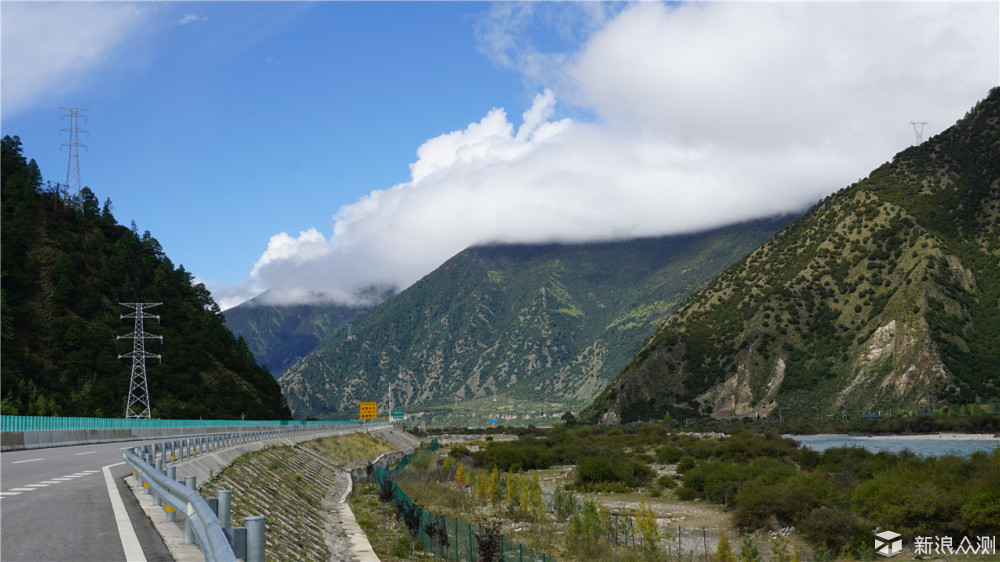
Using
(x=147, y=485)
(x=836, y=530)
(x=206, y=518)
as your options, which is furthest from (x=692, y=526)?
(x=206, y=518)

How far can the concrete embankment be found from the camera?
1950cm

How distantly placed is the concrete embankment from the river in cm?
4782

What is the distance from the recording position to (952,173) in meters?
140

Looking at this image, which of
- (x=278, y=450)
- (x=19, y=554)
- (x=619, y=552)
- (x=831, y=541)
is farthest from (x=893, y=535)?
(x=278, y=450)

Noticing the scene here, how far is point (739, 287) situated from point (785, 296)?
16079mm

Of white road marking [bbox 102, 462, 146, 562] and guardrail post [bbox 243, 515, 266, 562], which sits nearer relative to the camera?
guardrail post [bbox 243, 515, 266, 562]

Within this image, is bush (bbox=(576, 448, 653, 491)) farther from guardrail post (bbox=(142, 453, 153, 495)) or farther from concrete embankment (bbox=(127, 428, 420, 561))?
guardrail post (bbox=(142, 453, 153, 495))

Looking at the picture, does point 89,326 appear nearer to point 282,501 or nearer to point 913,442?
point 282,501

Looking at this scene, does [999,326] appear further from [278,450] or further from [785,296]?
[278,450]

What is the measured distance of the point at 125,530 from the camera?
13.4 metres

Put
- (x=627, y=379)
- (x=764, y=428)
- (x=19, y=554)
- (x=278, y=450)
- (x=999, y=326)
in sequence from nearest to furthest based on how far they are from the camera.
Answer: (x=19, y=554) < (x=278, y=450) < (x=764, y=428) < (x=999, y=326) < (x=627, y=379)

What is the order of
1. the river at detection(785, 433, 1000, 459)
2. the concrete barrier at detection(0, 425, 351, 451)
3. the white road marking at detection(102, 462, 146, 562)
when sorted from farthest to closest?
the river at detection(785, 433, 1000, 459) < the concrete barrier at detection(0, 425, 351, 451) < the white road marking at detection(102, 462, 146, 562)

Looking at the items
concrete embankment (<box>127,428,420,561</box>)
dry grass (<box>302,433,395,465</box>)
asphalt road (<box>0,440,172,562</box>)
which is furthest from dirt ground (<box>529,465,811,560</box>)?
dry grass (<box>302,433,395,465</box>)

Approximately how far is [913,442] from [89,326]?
293 ft
